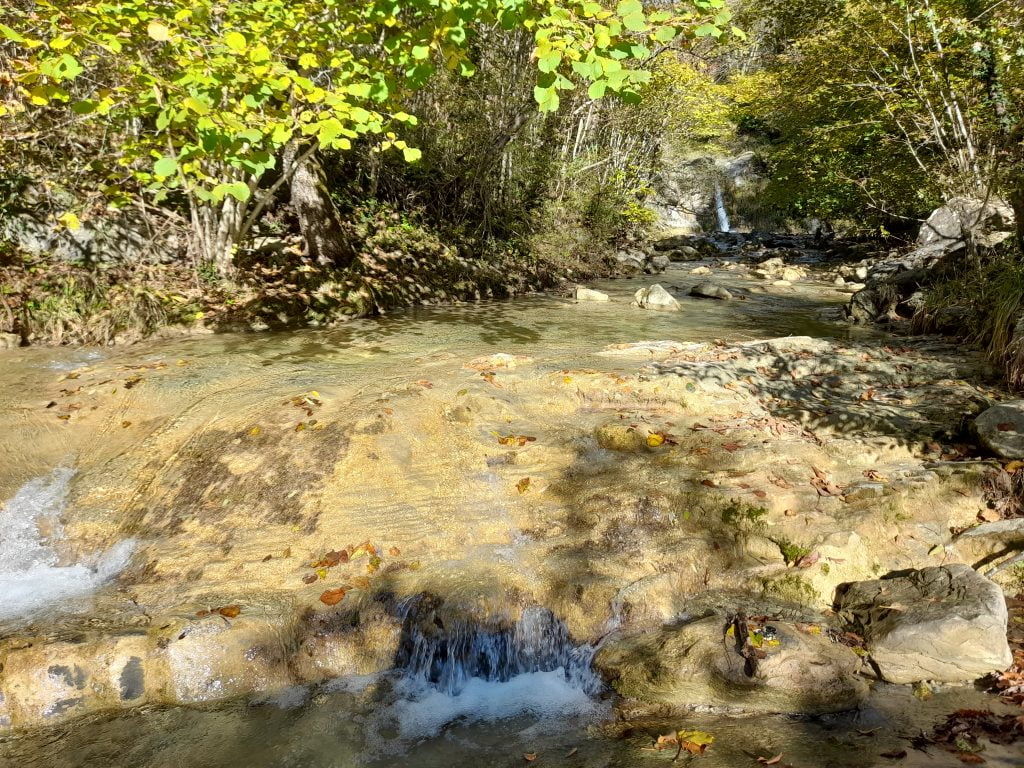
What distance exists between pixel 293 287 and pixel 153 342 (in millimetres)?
2532

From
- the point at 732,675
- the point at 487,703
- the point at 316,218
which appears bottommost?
the point at 487,703

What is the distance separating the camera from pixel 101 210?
29.7 feet

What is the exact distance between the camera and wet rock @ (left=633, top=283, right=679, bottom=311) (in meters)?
12.2

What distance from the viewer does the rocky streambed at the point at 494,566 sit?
3.04 metres

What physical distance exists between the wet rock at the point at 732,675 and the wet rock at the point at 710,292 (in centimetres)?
1142

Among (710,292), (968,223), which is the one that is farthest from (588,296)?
(968,223)

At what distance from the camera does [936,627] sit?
10.3 feet

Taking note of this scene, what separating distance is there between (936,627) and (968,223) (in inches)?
350

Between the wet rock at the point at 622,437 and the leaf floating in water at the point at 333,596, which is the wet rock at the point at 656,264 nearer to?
the wet rock at the point at 622,437

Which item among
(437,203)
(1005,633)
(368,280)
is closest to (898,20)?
(437,203)

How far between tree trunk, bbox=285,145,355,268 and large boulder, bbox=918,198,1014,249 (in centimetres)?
1023

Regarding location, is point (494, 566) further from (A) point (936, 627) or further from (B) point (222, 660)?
(A) point (936, 627)

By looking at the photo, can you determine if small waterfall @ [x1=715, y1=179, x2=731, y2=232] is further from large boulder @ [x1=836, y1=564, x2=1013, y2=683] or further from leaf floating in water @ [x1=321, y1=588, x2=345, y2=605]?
leaf floating in water @ [x1=321, y1=588, x2=345, y2=605]

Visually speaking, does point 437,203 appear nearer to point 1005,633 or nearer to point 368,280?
point 368,280
